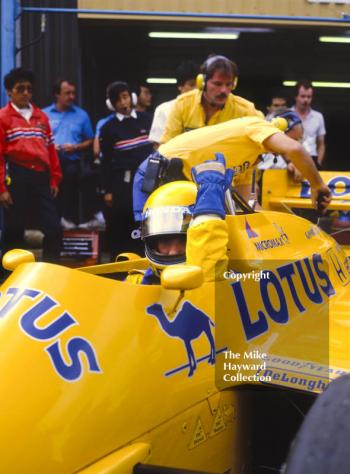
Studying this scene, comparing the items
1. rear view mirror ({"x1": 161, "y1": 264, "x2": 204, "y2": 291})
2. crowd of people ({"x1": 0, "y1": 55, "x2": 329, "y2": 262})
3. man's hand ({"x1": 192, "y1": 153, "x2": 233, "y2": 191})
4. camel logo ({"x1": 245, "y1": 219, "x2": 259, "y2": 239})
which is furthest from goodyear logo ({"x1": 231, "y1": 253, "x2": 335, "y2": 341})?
crowd of people ({"x1": 0, "y1": 55, "x2": 329, "y2": 262})

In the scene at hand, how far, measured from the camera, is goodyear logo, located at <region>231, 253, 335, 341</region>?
3.04 meters

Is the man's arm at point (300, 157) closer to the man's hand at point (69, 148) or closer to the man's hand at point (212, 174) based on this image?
the man's hand at point (212, 174)

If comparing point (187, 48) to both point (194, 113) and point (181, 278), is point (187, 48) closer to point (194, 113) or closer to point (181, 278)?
point (194, 113)

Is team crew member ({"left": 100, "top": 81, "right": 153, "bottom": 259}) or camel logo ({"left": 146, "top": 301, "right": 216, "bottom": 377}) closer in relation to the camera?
camel logo ({"left": 146, "top": 301, "right": 216, "bottom": 377})

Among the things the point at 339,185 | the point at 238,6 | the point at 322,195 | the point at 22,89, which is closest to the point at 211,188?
the point at 322,195

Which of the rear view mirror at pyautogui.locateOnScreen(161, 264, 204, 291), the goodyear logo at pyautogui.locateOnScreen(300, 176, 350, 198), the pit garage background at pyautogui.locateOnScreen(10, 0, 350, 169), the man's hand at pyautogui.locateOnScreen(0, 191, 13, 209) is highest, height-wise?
the pit garage background at pyautogui.locateOnScreen(10, 0, 350, 169)

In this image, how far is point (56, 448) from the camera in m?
2.10

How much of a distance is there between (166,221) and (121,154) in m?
3.68

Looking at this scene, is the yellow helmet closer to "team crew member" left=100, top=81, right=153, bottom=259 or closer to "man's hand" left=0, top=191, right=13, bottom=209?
"man's hand" left=0, top=191, right=13, bottom=209

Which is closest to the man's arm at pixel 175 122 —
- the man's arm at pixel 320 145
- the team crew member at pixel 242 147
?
the team crew member at pixel 242 147

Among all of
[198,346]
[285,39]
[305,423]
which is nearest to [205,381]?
[198,346]

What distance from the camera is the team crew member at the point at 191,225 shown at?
290 cm

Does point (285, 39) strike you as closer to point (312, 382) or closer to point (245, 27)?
point (245, 27)

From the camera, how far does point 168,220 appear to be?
123 inches
